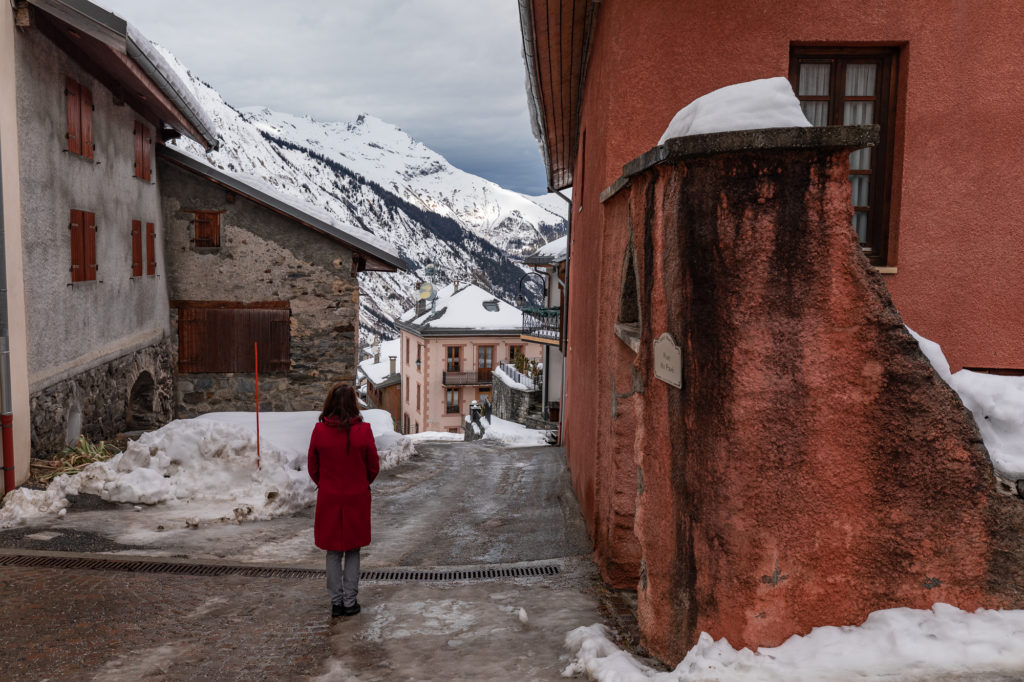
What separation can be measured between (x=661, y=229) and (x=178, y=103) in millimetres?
10652

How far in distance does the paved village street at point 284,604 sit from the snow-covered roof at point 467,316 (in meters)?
34.0

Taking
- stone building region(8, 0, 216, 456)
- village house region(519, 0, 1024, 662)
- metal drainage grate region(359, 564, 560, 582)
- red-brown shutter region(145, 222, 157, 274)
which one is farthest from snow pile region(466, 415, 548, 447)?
village house region(519, 0, 1024, 662)

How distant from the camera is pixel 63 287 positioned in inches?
352

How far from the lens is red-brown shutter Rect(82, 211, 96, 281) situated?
9656mm

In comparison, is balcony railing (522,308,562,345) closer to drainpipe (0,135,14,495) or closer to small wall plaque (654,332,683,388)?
drainpipe (0,135,14,495)

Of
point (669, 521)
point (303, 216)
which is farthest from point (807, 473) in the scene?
point (303, 216)

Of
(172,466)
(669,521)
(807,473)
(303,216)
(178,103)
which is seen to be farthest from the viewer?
(303,216)

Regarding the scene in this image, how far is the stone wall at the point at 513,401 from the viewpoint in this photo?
90.3 ft

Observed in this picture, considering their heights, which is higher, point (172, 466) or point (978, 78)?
point (978, 78)

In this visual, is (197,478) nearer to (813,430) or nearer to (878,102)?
(813,430)

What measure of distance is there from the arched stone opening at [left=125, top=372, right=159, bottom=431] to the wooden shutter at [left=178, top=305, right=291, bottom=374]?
3.37 feet

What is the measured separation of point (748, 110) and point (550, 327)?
22760 millimetres

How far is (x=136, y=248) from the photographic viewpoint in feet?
38.4

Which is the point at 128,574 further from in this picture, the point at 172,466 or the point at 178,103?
the point at 178,103
